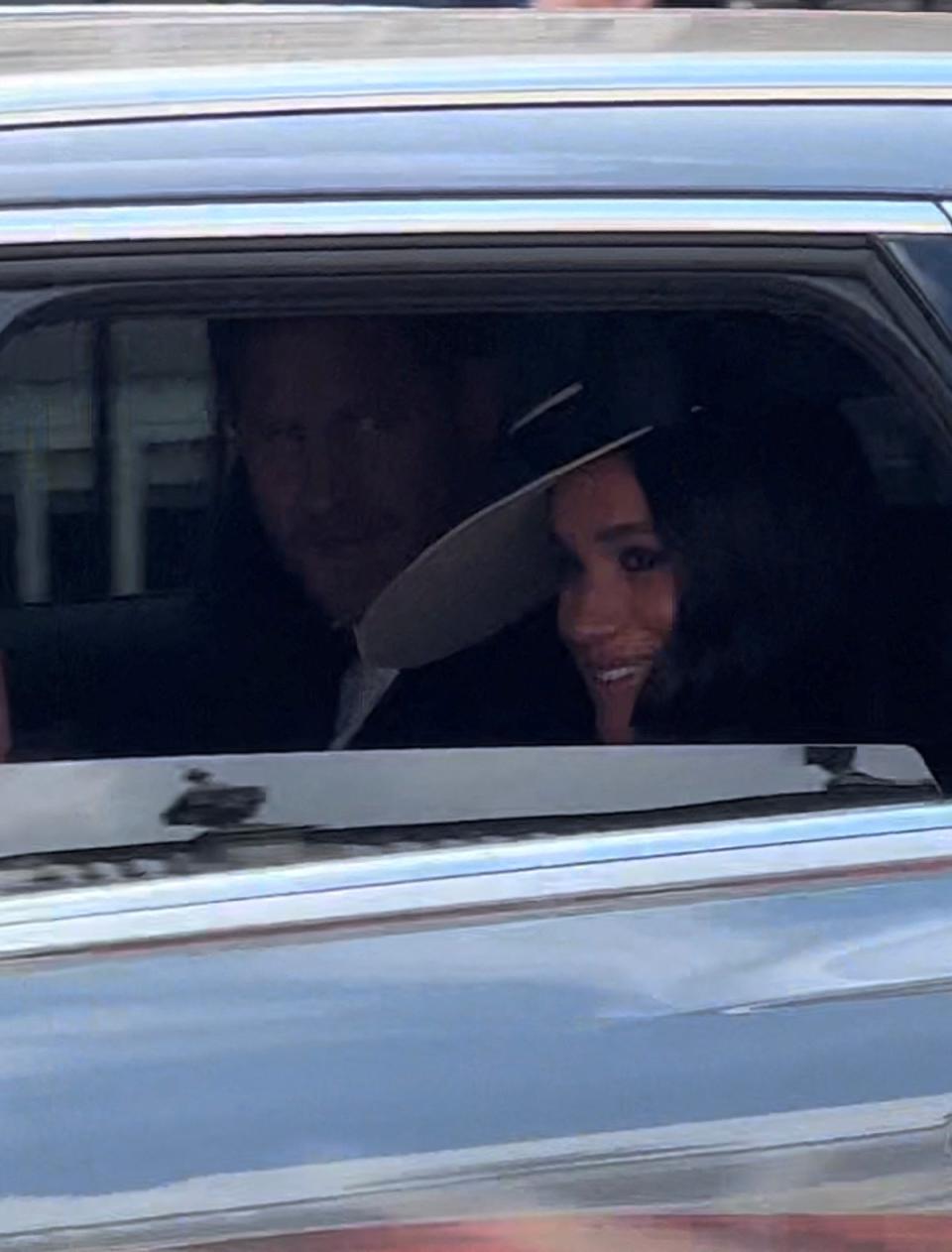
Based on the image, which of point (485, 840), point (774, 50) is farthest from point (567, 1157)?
point (774, 50)

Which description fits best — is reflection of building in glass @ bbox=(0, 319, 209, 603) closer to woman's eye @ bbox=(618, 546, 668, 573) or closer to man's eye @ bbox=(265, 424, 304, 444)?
man's eye @ bbox=(265, 424, 304, 444)

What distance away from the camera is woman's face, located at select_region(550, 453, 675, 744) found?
170cm

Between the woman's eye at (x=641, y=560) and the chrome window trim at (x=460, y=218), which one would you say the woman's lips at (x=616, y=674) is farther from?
the chrome window trim at (x=460, y=218)

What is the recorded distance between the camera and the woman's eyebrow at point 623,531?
1.71 metres

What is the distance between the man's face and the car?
0.07 m

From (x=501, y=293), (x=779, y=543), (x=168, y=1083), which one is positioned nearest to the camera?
(x=168, y=1083)

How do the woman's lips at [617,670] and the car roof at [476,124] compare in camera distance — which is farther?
the woman's lips at [617,670]

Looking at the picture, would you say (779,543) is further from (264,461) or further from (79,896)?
(79,896)

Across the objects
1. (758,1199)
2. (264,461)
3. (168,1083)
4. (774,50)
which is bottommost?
(758,1199)

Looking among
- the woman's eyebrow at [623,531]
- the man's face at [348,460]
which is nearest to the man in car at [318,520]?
the man's face at [348,460]

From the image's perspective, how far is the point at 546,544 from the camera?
1.73 metres

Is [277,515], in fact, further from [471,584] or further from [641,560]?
[641,560]

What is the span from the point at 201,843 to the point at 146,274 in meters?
0.41

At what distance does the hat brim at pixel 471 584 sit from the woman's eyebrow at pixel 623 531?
4cm
